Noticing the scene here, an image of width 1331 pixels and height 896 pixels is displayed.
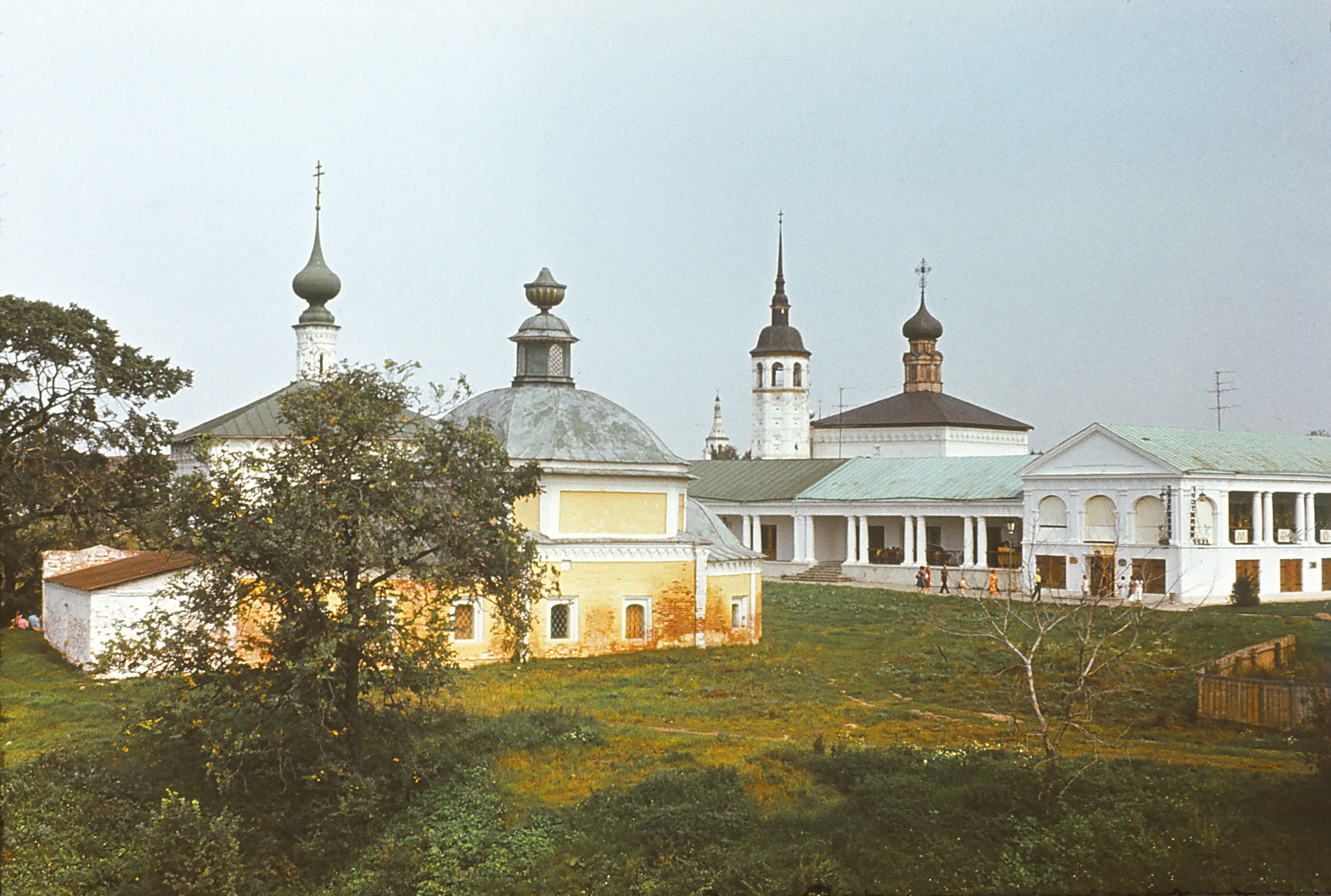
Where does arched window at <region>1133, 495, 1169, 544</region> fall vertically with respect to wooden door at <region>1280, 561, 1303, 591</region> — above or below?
above

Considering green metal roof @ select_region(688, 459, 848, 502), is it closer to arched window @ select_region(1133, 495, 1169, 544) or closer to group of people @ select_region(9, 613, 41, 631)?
arched window @ select_region(1133, 495, 1169, 544)

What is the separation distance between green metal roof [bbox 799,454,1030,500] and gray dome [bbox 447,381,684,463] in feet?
77.2

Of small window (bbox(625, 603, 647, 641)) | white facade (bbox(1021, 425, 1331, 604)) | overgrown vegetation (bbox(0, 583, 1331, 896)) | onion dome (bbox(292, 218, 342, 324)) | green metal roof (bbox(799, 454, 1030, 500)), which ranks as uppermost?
onion dome (bbox(292, 218, 342, 324))

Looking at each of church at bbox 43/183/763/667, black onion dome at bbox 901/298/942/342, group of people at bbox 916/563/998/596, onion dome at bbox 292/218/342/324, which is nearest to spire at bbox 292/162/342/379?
onion dome at bbox 292/218/342/324

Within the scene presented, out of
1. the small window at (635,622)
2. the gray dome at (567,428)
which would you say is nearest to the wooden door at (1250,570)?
the gray dome at (567,428)

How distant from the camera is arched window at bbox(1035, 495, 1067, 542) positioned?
47.1m

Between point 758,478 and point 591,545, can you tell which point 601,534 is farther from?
point 758,478

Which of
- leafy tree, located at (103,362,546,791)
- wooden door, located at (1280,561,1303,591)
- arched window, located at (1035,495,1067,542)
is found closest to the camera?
leafy tree, located at (103,362,546,791)

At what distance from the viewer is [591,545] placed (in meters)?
31.1

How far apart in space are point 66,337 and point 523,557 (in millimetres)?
17581

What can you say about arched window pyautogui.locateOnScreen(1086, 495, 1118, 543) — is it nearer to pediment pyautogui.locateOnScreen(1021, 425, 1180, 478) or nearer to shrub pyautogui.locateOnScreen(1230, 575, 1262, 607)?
pediment pyautogui.locateOnScreen(1021, 425, 1180, 478)

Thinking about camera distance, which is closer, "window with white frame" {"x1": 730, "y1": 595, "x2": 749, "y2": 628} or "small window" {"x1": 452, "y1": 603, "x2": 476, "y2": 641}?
"small window" {"x1": 452, "y1": 603, "x2": 476, "y2": 641}

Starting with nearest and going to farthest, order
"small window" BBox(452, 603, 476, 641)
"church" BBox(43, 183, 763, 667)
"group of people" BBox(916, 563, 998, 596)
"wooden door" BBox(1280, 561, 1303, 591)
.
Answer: "small window" BBox(452, 603, 476, 641) < "church" BBox(43, 183, 763, 667) < "wooden door" BBox(1280, 561, 1303, 591) < "group of people" BBox(916, 563, 998, 596)

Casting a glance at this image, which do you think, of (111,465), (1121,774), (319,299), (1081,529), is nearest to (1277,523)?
(1081,529)
